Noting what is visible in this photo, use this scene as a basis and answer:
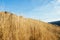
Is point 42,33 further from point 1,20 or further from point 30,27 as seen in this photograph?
→ point 1,20

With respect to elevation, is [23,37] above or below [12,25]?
below

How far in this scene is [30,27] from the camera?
10086 millimetres

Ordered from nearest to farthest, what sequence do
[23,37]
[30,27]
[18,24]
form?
1. [23,37]
2. [18,24]
3. [30,27]

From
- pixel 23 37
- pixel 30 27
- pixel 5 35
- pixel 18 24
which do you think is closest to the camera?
pixel 5 35

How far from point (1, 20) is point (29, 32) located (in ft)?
5.08

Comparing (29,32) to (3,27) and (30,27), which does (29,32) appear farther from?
(3,27)

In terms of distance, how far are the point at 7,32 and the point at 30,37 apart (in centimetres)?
140

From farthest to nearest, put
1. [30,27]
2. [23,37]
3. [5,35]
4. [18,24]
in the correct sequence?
[30,27] < [18,24] < [23,37] < [5,35]

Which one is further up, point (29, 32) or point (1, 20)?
point (1, 20)

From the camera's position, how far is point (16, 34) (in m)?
8.32

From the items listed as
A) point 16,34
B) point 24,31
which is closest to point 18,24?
point 24,31

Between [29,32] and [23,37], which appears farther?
[29,32]

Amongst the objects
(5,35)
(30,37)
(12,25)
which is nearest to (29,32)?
(30,37)

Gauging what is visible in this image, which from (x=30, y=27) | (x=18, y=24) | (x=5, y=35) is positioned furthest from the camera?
(x=30, y=27)
